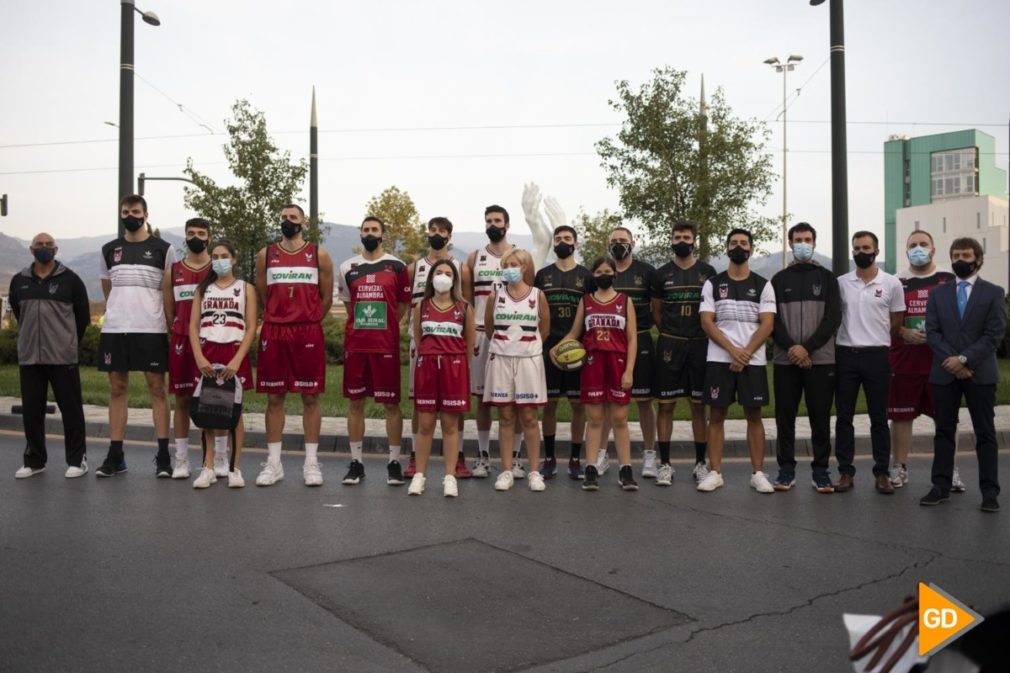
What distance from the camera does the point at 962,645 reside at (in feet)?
4.22

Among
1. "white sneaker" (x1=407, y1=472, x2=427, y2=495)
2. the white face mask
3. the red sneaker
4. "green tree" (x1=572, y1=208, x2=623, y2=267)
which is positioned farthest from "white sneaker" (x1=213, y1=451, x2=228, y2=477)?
"green tree" (x1=572, y1=208, x2=623, y2=267)

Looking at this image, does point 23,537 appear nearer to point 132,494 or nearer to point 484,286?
point 132,494

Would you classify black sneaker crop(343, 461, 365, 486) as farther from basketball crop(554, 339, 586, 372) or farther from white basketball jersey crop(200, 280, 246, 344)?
basketball crop(554, 339, 586, 372)

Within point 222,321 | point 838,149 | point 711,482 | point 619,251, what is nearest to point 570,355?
point 619,251

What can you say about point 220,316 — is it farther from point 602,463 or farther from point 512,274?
point 602,463

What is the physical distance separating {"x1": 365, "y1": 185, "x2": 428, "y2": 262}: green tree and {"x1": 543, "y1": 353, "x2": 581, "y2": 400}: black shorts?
3937 cm

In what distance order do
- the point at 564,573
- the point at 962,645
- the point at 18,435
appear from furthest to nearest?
the point at 18,435, the point at 564,573, the point at 962,645

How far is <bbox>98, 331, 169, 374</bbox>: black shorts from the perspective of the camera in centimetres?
852

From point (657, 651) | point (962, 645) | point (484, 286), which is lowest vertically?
point (657, 651)

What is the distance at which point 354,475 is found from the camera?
8.28m

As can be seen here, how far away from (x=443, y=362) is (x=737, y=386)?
2613mm

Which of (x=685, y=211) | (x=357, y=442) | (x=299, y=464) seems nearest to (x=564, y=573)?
(x=357, y=442)

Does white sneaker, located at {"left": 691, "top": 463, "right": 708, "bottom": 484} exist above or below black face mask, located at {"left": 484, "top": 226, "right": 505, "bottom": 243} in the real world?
below

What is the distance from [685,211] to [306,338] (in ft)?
76.5
